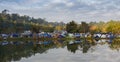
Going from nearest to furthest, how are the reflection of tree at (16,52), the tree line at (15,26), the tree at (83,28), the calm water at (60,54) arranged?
the calm water at (60,54)
the reflection of tree at (16,52)
the tree line at (15,26)
the tree at (83,28)

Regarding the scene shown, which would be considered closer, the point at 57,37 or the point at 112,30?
the point at 57,37

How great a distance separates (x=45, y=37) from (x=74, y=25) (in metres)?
17.8

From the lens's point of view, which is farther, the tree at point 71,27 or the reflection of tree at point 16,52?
the tree at point 71,27

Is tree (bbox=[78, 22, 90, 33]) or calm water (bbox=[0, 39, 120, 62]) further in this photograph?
tree (bbox=[78, 22, 90, 33])

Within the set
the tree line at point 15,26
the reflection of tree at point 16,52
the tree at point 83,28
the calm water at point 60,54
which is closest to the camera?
the calm water at point 60,54

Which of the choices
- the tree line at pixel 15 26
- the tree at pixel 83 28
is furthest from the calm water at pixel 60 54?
the tree at pixel 83 28

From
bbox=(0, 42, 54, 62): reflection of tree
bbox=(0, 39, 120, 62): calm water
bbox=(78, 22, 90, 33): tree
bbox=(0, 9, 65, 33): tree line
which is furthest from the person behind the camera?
bbox=(78, 22, 90, 33): tree

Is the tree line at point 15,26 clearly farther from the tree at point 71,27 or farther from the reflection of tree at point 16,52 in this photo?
the reflection of tree at point 16,52

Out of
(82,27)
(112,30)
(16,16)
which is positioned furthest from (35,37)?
(16,16)

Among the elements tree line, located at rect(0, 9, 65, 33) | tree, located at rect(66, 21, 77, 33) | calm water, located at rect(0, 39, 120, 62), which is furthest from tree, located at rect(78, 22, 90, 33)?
calm water, located at rect(0, 39, 120, 62)

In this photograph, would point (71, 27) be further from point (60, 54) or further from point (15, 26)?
point (60, 54)

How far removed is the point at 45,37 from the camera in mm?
56500

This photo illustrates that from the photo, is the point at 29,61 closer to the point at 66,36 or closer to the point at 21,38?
the point at 21,38

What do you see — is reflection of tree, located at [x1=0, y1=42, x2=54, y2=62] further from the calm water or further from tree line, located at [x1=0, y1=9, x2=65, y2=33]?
tree line, located at [x1=0, y1=9, x2=65, y2=33]
